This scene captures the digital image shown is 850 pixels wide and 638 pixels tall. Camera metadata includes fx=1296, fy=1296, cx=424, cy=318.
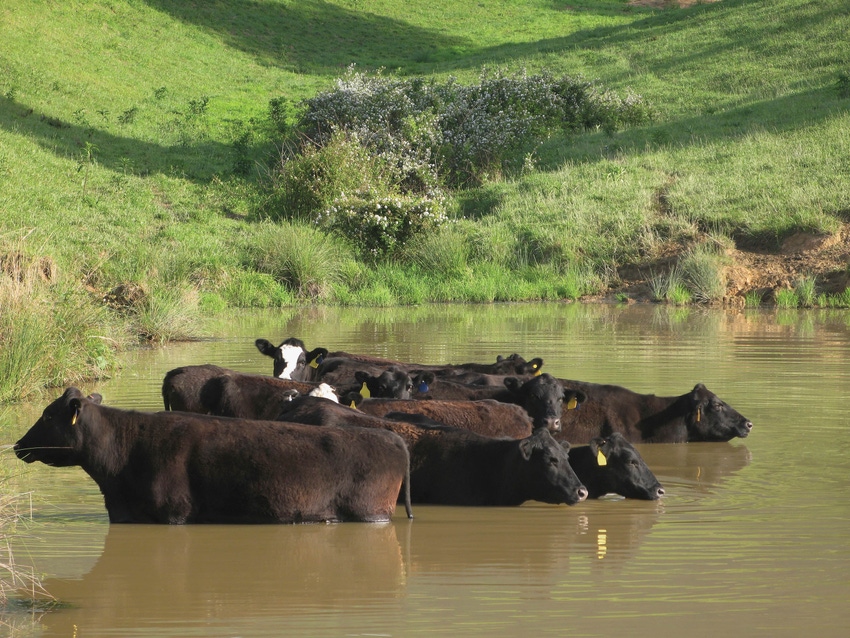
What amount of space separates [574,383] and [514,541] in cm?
482

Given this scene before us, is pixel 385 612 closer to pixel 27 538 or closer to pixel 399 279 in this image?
pixel 27 538

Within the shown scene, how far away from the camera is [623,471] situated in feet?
34.2

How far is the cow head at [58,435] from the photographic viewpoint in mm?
9422

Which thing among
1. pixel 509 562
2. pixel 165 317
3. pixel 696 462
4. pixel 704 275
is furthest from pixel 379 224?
pixel 509 562

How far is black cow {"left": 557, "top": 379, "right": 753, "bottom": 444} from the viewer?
13.4m

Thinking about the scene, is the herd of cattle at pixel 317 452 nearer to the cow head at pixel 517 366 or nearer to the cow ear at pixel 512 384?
the cow ear at pixel 512 384

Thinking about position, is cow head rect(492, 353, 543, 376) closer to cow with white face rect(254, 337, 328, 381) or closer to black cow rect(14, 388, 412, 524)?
cow with white face rect(254, 337, 328, 381)

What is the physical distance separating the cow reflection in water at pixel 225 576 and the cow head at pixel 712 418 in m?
5.11

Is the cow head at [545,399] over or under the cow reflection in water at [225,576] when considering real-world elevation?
over

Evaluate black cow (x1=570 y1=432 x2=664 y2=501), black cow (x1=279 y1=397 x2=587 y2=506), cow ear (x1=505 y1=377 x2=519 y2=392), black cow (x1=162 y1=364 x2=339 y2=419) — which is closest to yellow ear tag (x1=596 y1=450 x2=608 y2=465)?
black cow (x1=570 y1=432 x2=664 y2=501)

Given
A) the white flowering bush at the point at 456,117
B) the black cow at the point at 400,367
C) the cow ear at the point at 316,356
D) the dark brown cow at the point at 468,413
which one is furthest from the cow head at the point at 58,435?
the white flowering bush at the point at 456,117

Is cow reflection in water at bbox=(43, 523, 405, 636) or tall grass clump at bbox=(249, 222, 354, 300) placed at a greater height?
tall grass clump at bbox=(249, 222, 354, 300)

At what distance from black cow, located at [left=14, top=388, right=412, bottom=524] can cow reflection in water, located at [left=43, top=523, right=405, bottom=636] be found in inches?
6.1

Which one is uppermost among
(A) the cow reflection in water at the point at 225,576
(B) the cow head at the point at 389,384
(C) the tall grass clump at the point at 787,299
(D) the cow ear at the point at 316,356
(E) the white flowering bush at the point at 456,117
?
(E) the white flowering bush at the point at 456,117
